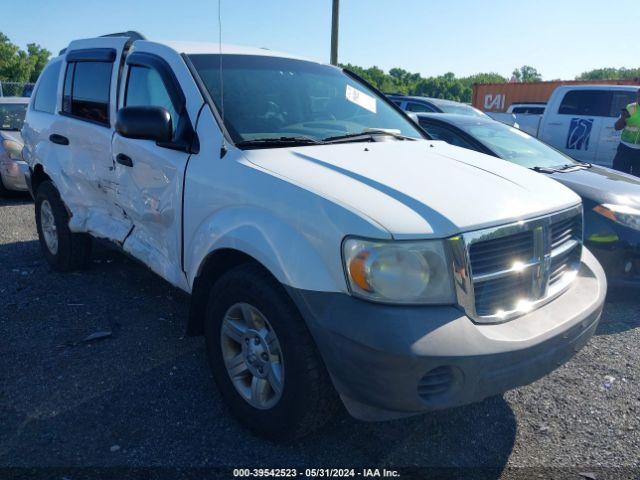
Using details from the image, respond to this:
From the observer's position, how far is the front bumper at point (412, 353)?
2.02 m

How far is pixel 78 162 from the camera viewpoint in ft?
13.9

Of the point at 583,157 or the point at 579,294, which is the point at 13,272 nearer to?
the point at 579,294

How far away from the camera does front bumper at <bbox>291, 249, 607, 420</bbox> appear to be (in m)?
2.02

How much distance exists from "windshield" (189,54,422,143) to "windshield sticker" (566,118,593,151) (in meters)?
6.96

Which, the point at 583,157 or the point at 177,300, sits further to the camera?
the point at 583,157

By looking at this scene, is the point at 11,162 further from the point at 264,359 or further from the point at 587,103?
the point at 587,103

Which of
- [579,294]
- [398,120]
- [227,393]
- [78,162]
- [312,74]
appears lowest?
[227,393]

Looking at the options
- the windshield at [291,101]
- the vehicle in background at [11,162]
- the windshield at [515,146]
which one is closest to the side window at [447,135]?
the windshield at [515,146]

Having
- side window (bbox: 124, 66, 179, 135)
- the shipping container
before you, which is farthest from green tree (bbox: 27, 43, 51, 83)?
side window (bbox: 124, 66, 179, 135)

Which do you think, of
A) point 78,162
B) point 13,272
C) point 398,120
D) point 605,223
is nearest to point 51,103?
point 78,162

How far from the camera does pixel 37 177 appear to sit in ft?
16.7

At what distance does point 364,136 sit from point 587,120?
25.5 feet

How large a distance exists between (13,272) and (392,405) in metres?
4.34

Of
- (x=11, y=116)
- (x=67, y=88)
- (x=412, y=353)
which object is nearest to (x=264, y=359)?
(x=412, y=353)
